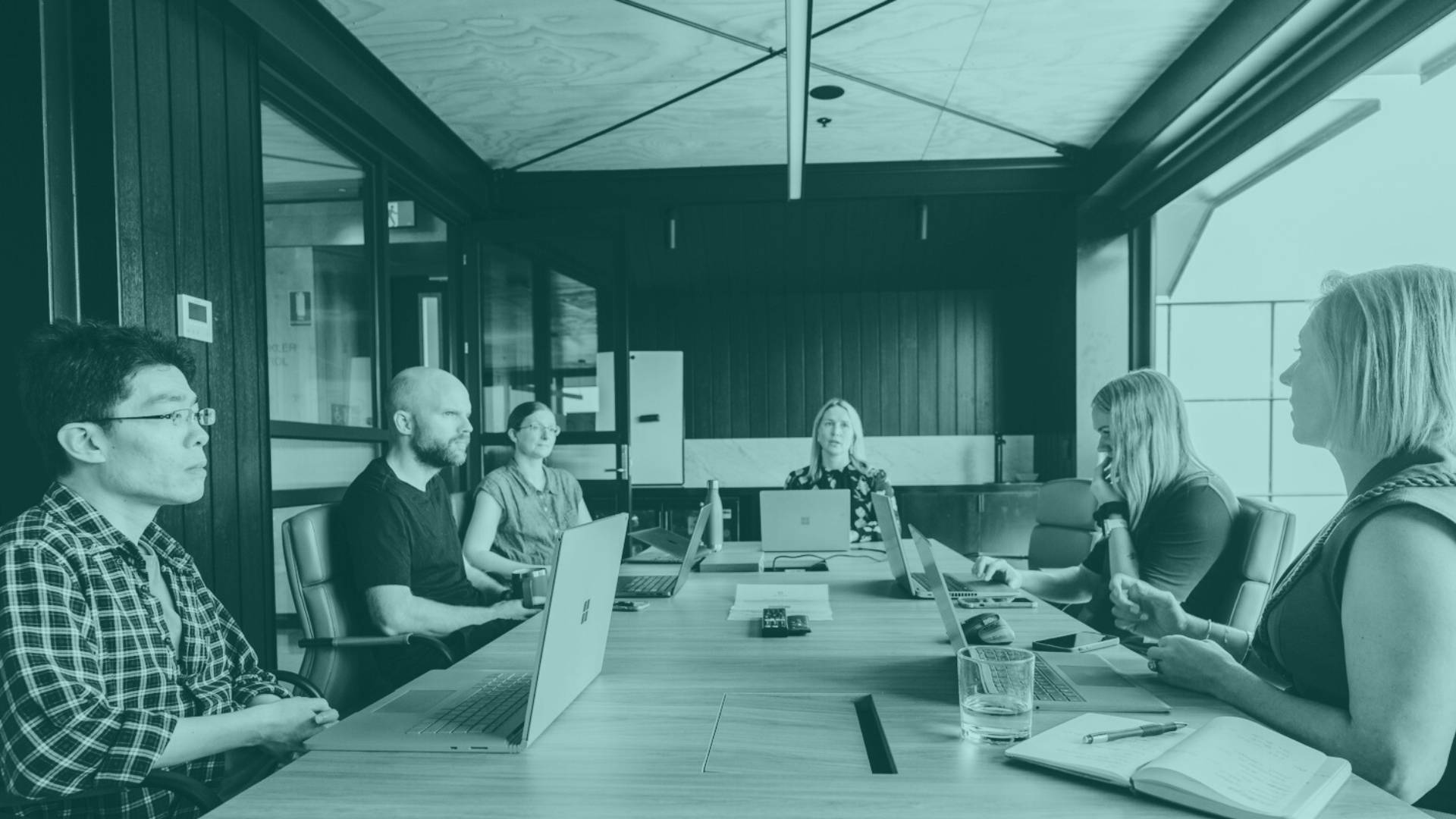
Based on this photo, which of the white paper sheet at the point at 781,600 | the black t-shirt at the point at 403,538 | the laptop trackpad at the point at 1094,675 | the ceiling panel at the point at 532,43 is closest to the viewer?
the laptop trackpad at the point at 1094,675

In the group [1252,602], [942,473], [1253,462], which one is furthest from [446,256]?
[1253,462]

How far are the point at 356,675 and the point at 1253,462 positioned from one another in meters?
5.79

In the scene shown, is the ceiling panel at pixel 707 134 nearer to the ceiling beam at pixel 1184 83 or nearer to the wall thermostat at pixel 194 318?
the ceiling beam at pixel 1184 83

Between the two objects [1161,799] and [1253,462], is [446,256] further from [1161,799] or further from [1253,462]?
[1253,462]

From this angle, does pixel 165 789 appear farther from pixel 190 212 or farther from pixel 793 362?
pixel 793 362

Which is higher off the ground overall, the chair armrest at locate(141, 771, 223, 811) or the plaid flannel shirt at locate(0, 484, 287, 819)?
the plaid flannel shirt at locate(0, 484, 287, 819)

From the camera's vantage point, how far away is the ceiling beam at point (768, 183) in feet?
16.0

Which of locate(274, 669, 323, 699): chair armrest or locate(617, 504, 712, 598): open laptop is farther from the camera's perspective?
locate(617, 504, 712, 598): open laptop

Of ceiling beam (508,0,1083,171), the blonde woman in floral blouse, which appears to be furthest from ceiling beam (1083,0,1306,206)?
the blonde woman in floral blouse

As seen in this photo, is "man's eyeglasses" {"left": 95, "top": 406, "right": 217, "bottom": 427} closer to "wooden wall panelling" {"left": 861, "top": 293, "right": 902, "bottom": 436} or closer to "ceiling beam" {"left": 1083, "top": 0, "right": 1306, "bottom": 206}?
"ceiling beam" {"left": 1083, "top": 0, "right": 1306, "bottom": 206}

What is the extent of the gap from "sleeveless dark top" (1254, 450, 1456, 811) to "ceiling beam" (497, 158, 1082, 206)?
3.85m

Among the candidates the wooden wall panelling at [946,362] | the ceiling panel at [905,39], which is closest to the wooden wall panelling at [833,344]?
the wooden wall panelling at [946,362]

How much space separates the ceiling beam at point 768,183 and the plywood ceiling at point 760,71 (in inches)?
4.5

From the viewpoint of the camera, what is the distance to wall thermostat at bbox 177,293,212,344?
2.43 m
